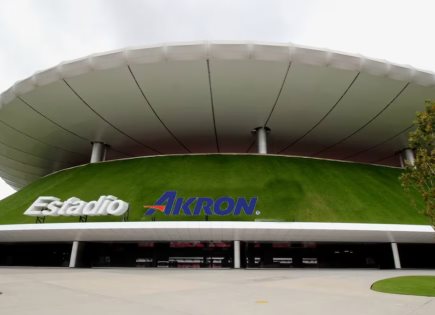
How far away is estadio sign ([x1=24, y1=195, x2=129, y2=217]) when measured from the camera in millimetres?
16409

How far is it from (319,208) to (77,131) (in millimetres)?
18095

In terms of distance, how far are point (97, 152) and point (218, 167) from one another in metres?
10.4

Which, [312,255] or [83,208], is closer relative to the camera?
[83,208]

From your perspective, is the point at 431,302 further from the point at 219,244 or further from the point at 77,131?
the point at 77,131

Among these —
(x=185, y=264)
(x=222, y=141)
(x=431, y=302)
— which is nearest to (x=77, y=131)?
(x=222, y=141)

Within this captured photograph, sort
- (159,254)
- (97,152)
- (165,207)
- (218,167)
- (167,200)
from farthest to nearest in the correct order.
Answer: (97,152), (218,167), (159,254), (167,200), (165,207)

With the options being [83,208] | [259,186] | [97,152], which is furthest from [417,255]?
[97,152]

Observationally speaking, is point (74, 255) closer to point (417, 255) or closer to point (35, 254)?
point (35, 254)

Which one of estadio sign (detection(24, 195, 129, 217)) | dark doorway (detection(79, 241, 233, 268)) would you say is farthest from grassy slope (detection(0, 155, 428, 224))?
dark doorway (detection(79, 241, 233, 268))

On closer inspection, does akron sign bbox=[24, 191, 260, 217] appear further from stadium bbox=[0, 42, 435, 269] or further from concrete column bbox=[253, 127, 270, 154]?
concrete column bbox=[253, 127, 270, 154]

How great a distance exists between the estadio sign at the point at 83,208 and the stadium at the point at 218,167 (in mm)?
68

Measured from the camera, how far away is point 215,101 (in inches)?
786

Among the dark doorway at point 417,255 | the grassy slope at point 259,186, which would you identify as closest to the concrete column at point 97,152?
the grassy slope at point 259,186

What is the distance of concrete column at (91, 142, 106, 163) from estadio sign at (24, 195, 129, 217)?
7180 millimetres
